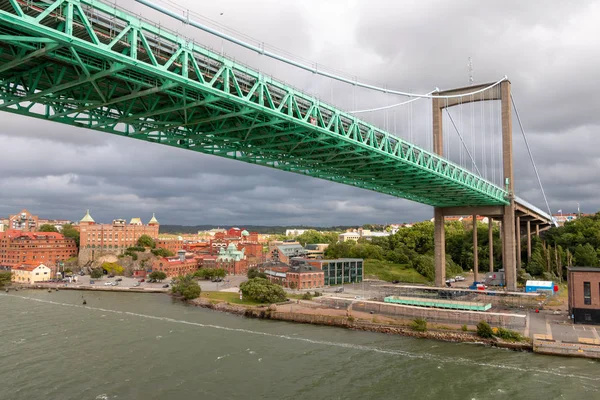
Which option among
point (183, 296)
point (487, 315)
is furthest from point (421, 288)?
point (183, 296)

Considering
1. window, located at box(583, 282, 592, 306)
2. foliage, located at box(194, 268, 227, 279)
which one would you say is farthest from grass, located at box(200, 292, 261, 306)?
window, located at box(583, 282, 592, 306)

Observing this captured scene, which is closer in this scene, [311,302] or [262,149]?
[262,149]

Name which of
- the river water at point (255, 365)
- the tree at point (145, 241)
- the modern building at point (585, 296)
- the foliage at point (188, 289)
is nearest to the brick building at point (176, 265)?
the tree at point (145, 241)

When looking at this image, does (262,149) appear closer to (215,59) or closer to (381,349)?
(215,59)

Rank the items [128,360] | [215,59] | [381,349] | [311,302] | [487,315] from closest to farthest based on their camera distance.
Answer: [215,59] < [128,360] < [381,349] < [487,315] < [311,302]

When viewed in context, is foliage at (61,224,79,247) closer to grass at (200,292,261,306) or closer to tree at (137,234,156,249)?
tree at (137,234,156,249)
